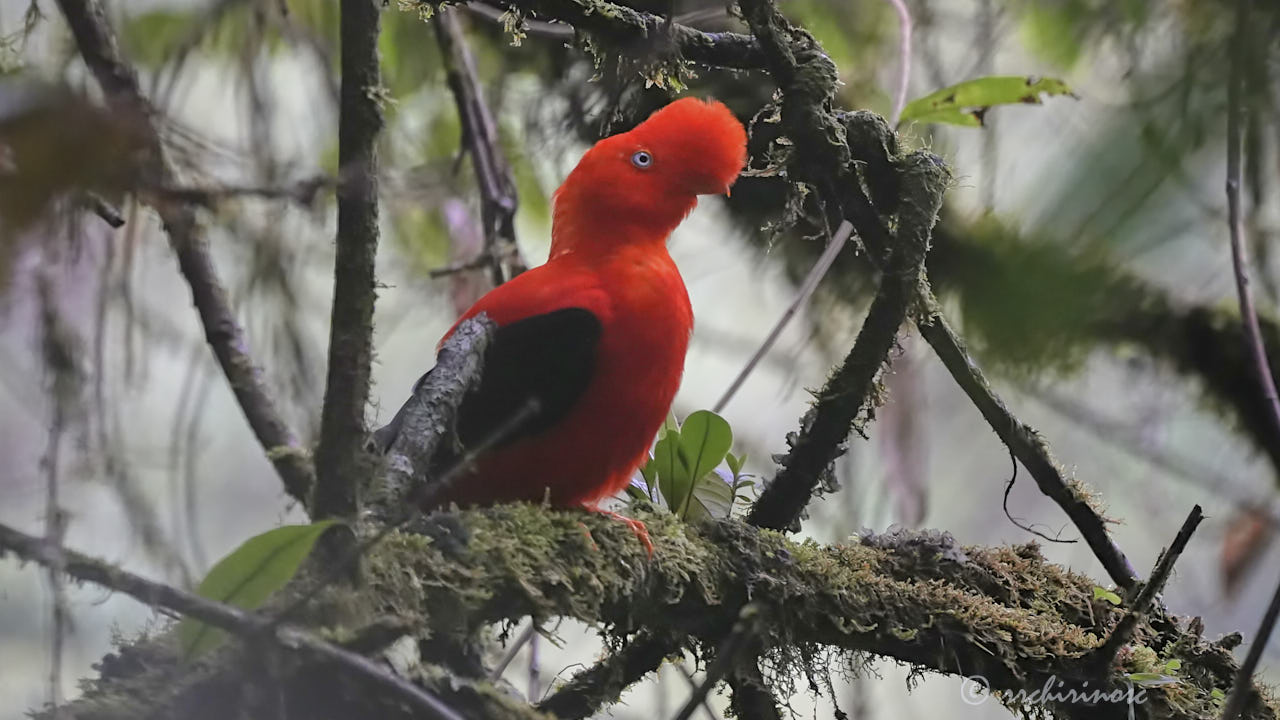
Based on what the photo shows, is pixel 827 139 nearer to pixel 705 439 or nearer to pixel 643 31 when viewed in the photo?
pixel 643 31

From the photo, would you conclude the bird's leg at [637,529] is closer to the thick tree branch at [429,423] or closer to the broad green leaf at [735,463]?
the thick tree branch at [429,423]

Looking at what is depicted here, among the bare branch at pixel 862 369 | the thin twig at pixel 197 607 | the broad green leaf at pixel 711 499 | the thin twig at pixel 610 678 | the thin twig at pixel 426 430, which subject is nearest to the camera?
the thin twig at pixel 197 607

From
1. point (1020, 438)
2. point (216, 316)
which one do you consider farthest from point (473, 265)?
point (1020, 438)

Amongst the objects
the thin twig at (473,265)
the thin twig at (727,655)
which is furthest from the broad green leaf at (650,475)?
the thin twig at (727,655)

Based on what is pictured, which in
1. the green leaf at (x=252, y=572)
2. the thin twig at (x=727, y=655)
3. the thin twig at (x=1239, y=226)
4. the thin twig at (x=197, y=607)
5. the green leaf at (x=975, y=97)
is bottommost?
the thin twig at (x=197, y=607)

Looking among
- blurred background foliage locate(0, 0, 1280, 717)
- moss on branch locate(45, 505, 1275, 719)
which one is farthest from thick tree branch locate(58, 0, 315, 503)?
moss on branch locate(45, 505, 1275, 719)

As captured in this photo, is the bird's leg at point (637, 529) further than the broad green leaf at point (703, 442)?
No

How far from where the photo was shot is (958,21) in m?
2.59

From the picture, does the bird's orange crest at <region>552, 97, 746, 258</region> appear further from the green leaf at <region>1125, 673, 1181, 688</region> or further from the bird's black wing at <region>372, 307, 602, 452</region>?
the green leaf at <region>1125, 673, 1181, 688</region>

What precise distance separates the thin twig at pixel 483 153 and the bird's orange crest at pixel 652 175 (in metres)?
0.55

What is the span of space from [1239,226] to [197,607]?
4.74 feet

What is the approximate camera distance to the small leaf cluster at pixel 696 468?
1.59 m

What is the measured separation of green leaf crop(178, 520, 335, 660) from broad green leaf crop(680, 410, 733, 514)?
0.75m

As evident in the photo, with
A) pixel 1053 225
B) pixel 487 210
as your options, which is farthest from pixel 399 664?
pixel 487 210
